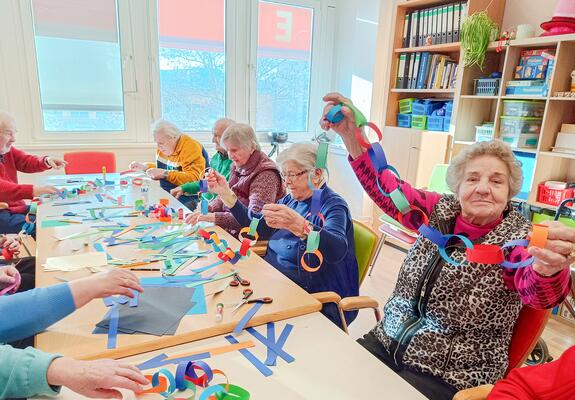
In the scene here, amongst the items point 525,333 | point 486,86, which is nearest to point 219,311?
point 525,333

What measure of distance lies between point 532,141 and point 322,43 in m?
3.23

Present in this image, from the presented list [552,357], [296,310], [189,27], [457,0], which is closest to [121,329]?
[296,310]

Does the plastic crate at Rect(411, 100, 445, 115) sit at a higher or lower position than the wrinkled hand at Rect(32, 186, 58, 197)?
higher

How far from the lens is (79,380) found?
0.90 metres

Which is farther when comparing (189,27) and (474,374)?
(189,27)

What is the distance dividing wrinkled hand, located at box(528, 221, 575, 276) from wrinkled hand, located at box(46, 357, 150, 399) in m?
1.04

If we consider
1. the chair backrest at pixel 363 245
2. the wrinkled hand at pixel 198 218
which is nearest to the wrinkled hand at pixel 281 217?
the chair backrest at pixel 363 245

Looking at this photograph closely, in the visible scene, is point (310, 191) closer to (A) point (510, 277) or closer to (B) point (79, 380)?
(A) point (510, 277)

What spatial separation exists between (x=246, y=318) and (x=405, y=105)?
12.1 feet

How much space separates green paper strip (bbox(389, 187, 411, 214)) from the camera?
157cm

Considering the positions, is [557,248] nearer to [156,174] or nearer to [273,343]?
[273,343]

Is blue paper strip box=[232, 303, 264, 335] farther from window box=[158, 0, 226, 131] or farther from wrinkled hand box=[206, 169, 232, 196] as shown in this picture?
window box=[158, 0, 226, 131]

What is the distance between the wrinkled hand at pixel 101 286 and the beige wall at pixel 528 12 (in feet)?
12.1

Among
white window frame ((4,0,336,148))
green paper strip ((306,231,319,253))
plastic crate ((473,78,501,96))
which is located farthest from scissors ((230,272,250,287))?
white window frame ((4,0,336,148))
